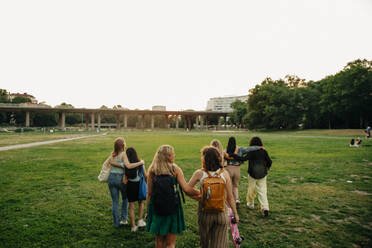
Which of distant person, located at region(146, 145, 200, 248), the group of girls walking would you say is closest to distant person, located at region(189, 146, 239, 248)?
the group of girls walking

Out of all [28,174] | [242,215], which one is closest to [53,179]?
[28,174]

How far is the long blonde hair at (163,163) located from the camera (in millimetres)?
3230

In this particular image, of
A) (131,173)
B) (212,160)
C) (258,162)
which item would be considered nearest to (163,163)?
(212,160)

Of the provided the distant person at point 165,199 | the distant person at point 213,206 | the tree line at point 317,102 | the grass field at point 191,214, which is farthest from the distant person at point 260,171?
the tree line at point 317,102

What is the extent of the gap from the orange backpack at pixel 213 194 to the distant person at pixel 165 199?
249 millimetres

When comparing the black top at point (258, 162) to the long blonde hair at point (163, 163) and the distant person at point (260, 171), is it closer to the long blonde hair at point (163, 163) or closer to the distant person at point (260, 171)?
the distant person at point (260, 171)

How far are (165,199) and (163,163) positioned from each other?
507 mm

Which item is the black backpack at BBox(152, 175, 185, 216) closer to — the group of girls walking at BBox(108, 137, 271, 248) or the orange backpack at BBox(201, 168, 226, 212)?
the group of girls walking at BBox(108, 137, 271, 248)

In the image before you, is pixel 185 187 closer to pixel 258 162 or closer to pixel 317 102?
pixel 258 162

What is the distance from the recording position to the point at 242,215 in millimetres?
5746

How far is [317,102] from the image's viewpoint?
61.5 meters

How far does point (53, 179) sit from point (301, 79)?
81003 millimetres

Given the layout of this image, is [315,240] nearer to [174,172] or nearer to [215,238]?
[215,238]

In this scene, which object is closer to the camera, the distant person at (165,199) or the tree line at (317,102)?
the distant person at (165,199)
